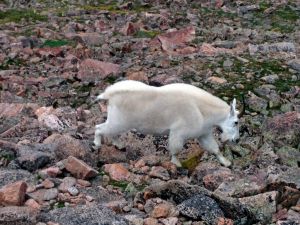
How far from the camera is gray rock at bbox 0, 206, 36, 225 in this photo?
7836 millimetres

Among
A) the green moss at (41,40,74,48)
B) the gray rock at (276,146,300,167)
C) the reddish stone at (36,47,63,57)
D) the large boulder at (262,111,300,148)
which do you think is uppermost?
the gray rock at (276,146,300,167)

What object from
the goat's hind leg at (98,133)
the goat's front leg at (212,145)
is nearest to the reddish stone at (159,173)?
the goat's front leg at (212,145)

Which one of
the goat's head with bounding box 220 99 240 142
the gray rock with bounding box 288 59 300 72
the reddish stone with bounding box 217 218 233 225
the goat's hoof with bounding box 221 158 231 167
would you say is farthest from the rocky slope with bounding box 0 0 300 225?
the goat's head with bounding box 220 99 240 142

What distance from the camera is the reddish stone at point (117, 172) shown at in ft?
33.7

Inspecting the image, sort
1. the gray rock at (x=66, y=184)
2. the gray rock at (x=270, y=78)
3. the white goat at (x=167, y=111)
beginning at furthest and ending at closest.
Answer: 1. the gray rock at (x=270, y=78)
2. the white goat at (x=167, y=111)
3. the gray rock at (x=66, y=184)

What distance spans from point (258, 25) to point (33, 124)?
14057mm

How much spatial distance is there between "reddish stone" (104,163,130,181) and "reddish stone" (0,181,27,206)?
1843mm

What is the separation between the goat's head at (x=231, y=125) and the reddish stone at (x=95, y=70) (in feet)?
20.5

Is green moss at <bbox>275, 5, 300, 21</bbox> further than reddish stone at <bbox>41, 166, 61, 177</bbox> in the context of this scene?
Yes

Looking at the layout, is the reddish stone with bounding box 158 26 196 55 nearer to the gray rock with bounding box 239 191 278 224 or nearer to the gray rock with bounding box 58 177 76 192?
the gray rock with bounding box 58 177 76 192

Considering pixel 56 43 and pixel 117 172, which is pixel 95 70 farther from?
pixel 117 172

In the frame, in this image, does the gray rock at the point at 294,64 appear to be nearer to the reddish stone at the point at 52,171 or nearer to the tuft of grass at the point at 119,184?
the tuft of grass at the point at 119,184

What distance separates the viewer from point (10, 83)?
1695 centimetres

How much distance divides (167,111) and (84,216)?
125 inches
